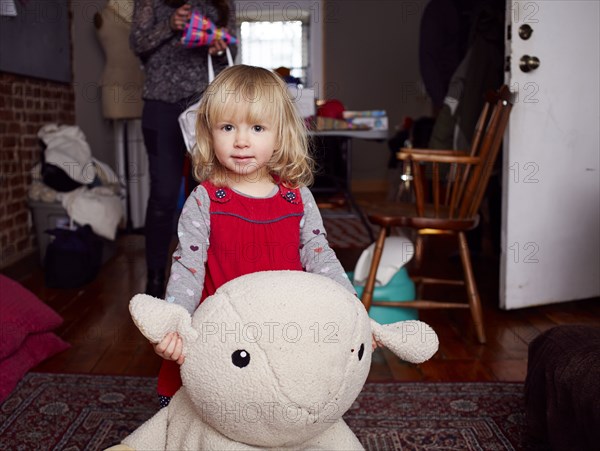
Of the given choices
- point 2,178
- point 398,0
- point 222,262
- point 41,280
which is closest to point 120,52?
point 2,178

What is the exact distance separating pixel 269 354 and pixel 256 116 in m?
0.49

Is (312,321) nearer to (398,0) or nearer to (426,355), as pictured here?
(426,355)

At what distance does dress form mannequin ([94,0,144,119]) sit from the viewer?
390 cm

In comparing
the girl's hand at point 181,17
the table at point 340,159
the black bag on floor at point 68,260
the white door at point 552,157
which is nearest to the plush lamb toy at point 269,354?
the girl's hand at point 181,17

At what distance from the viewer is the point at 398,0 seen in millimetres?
6918

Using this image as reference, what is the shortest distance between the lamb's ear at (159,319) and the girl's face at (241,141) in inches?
14.3

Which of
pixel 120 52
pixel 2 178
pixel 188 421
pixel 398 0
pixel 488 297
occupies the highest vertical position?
pixel 398 0

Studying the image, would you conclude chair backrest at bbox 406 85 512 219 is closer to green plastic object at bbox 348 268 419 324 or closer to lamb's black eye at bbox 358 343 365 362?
green plastic object at bbox 348 268 419 324

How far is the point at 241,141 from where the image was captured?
48.2 inches

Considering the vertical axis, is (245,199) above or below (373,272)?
above

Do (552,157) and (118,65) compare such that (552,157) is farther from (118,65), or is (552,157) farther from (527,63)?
(118,65)

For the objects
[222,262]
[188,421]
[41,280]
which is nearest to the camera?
[188,421]

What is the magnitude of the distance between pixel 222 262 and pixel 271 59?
596cm

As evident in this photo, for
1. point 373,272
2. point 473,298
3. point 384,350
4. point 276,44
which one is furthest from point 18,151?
point 276,44
